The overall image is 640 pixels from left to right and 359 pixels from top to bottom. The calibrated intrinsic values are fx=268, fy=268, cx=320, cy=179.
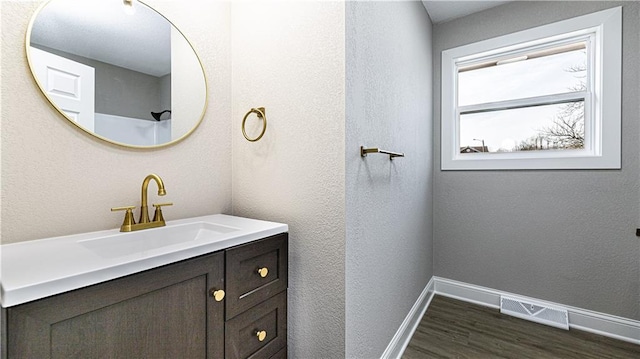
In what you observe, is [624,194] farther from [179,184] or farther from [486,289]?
[179,184]

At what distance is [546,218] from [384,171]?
1.50 m

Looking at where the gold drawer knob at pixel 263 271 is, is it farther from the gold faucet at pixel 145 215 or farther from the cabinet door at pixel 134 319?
the gold faucet at pixel 145 215

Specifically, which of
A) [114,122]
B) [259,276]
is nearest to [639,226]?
[259,276]

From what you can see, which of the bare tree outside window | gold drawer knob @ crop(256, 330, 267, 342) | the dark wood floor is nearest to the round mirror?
gold drawer knob @ crop(256, 330, 267, 342)

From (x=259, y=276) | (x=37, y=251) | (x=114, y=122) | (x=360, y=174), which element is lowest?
(x=259, y=276)

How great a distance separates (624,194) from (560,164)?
38 centimetres

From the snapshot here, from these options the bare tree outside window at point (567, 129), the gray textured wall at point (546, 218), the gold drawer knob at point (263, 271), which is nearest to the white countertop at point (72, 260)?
the gold drawer knob at point (263, 271)

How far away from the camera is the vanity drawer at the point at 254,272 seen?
0.91m

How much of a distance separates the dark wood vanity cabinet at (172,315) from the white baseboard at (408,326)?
73cm

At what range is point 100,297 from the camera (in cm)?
62

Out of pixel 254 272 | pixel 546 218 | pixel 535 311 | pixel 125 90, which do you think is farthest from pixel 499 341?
pixel 125 90

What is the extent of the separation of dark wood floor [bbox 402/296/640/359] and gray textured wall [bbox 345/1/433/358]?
214mm

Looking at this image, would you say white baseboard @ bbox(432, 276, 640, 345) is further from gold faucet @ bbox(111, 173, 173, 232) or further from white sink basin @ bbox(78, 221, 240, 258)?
gold faucet @ bbox(111, 173, 173, 232)

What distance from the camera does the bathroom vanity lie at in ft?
1.80
